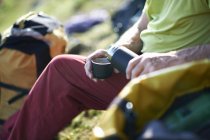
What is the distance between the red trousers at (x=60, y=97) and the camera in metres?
2.77

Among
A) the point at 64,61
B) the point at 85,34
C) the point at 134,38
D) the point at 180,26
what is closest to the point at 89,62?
the point at 64,61

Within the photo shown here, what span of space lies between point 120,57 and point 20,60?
1.40 m

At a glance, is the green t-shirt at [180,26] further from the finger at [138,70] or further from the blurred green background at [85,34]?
the blurred green background at [85,34]

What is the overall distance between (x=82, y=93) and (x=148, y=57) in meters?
0.62

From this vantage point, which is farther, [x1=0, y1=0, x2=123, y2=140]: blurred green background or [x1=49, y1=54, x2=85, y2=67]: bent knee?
[x1=0, y1=0, x2=123, y2=140]: blurred green background

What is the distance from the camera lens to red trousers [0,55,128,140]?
9.09 feet

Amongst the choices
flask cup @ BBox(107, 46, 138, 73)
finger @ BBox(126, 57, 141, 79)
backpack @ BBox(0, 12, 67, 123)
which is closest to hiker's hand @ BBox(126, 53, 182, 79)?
finger @ BBox(126, 57, 141, 79)

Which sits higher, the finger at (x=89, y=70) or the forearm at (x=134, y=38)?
the forearm at (x=134, y=38)

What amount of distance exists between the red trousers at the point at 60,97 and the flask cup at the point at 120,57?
21 centimetres

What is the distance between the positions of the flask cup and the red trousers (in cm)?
21

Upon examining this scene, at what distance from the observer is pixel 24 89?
12.3 ft

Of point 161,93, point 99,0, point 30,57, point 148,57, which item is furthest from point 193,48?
point 99,0

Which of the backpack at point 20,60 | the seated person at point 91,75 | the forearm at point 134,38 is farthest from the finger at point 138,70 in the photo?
the backpack at point 20,60

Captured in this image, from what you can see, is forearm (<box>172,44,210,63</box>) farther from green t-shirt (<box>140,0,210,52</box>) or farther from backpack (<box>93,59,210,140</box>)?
backpack (<box>93,59,210,140</box>)
